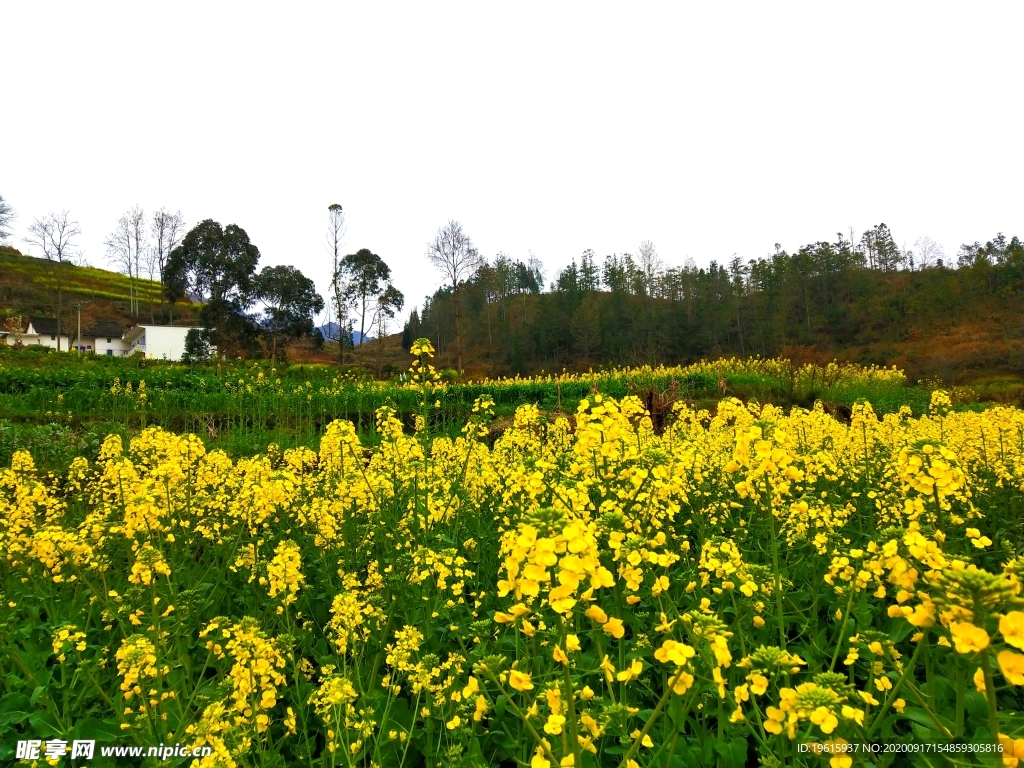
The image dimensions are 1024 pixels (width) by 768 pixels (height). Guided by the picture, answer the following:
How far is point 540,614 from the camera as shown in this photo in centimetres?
180

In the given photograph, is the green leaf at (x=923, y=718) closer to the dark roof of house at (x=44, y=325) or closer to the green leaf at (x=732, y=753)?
the green leaf at (x=732, y=753)

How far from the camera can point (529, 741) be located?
2.17 m

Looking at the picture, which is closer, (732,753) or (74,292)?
(732,753)

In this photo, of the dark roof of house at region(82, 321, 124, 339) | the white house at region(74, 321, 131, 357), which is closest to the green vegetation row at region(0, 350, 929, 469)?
the white house at region(74, 321, 131, 357)

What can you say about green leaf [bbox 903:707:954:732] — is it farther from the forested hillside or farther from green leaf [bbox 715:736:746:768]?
the forested hillside

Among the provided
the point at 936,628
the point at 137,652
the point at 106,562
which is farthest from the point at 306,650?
the point at 936,628

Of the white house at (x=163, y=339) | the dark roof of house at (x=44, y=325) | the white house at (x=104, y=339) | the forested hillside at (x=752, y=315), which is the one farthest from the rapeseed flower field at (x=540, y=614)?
the dark roof of house at (x=44, y=325)

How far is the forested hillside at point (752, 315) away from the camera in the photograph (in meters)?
36.2

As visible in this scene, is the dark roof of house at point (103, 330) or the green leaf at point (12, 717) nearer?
the green leaf at point (12, 717)

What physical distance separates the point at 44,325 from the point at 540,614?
256 ft

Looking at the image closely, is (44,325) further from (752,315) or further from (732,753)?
Answer: (732,753)

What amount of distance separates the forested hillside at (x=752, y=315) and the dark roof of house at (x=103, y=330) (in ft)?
131

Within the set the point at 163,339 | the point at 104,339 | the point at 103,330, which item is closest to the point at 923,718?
the point at 163,339

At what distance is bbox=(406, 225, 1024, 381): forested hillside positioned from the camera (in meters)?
36.2
